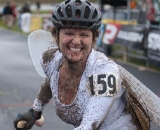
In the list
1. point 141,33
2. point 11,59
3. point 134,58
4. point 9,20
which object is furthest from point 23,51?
A: point 9,20

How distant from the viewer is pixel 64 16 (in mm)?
2385

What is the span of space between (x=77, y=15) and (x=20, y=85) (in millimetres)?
6924

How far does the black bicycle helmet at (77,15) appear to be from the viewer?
2.35 m

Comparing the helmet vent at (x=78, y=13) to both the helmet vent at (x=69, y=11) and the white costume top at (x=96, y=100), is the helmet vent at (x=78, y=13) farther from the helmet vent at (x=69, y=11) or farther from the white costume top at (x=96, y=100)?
the white costume top at (x=96, y=100)

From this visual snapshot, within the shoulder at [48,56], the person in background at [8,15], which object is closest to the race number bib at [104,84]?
the shoulder at [48,56]

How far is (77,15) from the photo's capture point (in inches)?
93.2

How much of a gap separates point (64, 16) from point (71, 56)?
238 millimetres

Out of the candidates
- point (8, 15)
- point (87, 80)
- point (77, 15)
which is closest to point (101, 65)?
point (87, 80)

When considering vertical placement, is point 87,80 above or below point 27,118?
above

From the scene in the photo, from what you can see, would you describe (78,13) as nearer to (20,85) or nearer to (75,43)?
(75,43)

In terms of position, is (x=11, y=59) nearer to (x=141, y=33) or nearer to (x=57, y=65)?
(x=141, y=33)

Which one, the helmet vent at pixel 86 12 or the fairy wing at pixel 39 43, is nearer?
the helmet vent at pixel 86 12

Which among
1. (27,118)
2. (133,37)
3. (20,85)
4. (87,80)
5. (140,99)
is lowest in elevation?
(20,85)

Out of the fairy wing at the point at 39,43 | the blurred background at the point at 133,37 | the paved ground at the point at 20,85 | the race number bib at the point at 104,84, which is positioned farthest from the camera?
the blurred background at the point at 133,37
